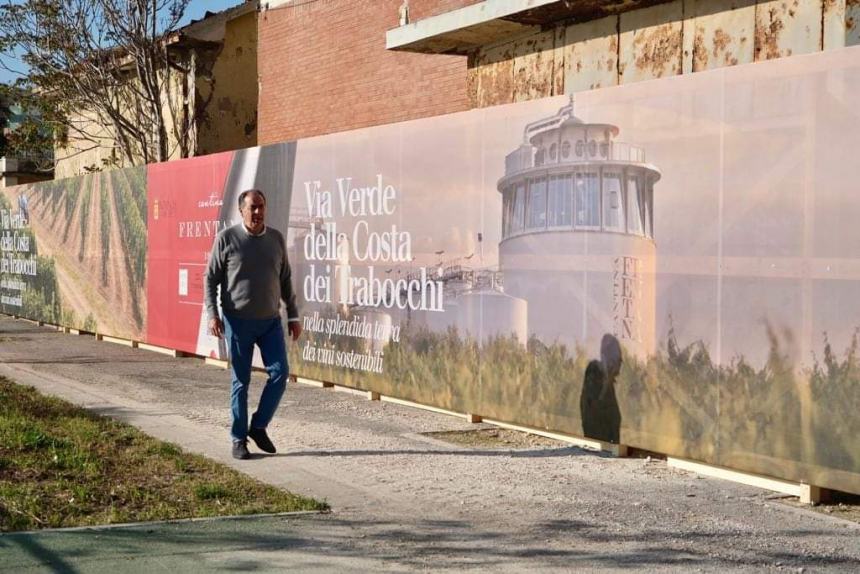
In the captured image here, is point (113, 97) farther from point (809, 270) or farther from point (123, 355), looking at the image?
point (809, 270)

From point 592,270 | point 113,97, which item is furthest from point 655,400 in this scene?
point 113,97

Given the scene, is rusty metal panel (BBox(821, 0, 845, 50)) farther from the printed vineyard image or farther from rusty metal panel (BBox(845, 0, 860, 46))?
the printed vineyard image

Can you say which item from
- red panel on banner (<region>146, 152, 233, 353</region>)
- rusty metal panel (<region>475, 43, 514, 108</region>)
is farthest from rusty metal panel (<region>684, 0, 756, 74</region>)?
red panel on banner (<region>146, 152, 233, 353</region>)

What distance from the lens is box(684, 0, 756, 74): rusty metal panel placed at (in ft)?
31.8

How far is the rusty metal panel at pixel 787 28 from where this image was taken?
9.03 metres

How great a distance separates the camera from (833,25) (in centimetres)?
888

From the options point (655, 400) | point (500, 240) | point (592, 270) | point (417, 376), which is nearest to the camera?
point (655, 400)

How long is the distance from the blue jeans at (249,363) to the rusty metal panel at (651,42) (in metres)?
4.38

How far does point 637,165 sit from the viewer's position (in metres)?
7.95

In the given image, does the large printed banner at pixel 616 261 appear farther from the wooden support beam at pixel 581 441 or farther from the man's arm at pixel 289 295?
the man's arm at pixel 289 295

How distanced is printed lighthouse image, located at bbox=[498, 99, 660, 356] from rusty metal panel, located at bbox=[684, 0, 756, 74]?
2.09m

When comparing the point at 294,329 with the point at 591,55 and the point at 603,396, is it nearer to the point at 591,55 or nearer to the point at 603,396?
the point at 603,396

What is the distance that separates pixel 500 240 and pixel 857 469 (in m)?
3.63

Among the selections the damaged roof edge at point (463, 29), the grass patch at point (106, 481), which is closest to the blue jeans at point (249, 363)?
the grass patch at point (106, 481)
